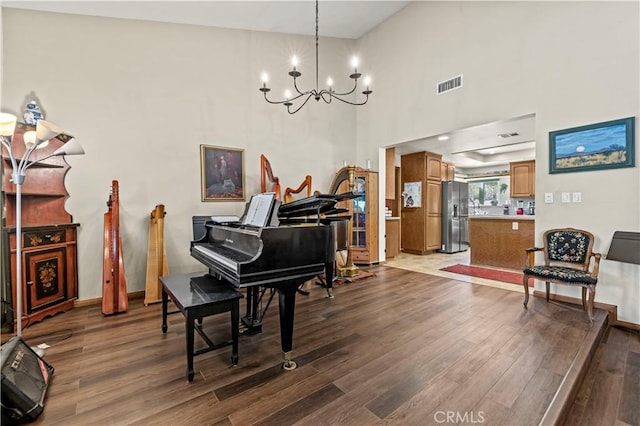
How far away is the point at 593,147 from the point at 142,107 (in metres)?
5.49

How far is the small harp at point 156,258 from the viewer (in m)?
3.44

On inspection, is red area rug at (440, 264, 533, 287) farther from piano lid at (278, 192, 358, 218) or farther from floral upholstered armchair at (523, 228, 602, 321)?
piano lid at (278, 192, 358, 218)

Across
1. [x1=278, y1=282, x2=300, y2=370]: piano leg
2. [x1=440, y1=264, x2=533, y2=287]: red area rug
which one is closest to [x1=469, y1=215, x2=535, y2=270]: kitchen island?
[x1=440, y1=264, x2=533, y2=287]: red area rug

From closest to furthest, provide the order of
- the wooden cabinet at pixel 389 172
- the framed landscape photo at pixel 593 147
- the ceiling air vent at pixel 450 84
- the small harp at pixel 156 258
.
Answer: the framed landscape photo at pixel 593 147
the small harp at pixel 156 258
the ceiling air vent at pixel 450 84
the wooden cabinet at pixel 389 172

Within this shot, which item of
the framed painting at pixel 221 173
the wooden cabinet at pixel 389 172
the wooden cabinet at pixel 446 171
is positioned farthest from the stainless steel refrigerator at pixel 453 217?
the framed painting at pixel 221 173

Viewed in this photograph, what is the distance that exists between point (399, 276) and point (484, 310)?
5.28 feet

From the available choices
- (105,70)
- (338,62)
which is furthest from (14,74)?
(338,62)

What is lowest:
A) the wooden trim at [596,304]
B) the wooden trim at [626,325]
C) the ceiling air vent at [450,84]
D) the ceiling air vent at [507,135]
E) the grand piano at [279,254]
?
the wooden trim at [626,325]

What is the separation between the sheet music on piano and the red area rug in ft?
13.1

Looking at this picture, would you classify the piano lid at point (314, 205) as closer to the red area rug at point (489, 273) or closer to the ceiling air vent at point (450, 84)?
the ceiling air vent at point (450, 84)

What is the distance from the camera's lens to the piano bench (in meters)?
1.88

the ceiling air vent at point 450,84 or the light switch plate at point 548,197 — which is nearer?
the light switch plate at point 548,197

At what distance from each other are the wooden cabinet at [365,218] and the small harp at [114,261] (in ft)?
11.9

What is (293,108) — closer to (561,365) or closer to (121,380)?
(121,380)
